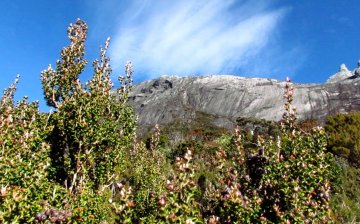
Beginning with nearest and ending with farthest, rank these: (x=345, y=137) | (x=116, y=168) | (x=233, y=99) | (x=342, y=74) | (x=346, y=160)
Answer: (x=116, y=168) → (x=346, y=160) → (x=345, y=137) → (x=233, y=99) → (x=342, y=74)

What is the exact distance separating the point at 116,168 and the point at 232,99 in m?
97.0

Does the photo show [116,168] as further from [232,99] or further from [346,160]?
[232,99]

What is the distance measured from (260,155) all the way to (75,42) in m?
17.1

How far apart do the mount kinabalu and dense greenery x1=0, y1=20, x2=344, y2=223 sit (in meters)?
79.4

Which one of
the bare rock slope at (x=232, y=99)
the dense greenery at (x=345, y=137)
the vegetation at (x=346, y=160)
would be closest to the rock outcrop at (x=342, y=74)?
the bare rock slope at (x=232, y=99)

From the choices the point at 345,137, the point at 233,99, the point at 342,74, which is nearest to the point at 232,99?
the point at 233,99

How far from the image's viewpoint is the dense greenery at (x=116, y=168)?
8.43 meters

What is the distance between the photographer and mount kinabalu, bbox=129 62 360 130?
343 ft

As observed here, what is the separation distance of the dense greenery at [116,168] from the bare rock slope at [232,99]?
79.0m

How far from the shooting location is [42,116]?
22141 millimetres

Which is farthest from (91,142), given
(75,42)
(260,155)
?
(260,155)

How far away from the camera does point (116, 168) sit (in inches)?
965

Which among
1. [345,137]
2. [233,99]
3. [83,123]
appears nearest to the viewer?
[83,123]

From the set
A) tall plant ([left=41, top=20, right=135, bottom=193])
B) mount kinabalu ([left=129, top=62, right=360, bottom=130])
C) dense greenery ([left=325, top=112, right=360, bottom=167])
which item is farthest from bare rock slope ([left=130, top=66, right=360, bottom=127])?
tall plant ([left=41, top=20, right=135, bottom=193])
